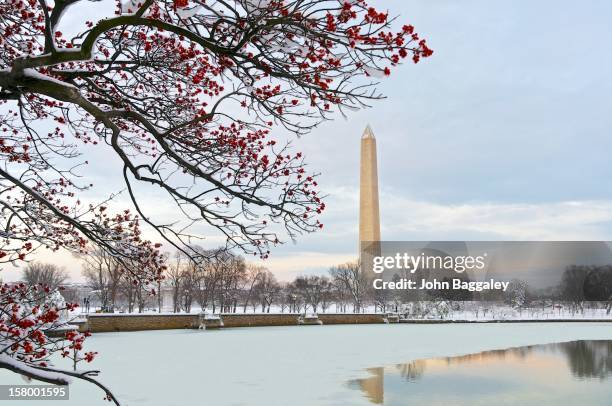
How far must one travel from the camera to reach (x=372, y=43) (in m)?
5.71

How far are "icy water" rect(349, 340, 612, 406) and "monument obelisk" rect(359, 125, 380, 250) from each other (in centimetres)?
4768

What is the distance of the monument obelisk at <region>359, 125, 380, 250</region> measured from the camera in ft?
231

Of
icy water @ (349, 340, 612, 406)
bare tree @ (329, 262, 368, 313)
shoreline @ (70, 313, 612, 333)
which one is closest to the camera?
icy water @ (349, 340, 612, 406)

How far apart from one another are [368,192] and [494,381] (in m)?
55.5

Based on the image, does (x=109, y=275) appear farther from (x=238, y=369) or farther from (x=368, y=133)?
(x=238, y=369)

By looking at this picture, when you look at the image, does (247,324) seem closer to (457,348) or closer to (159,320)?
(159,320)

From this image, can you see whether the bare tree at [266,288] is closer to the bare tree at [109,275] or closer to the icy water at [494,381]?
the bare tree at [109,275]

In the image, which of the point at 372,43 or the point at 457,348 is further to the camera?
the point at 457,348

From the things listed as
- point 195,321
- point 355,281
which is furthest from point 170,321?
point 355,281

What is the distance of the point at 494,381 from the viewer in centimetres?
1612

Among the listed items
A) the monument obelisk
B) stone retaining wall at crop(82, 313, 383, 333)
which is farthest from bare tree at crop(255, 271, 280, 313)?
stone retaining wall at crop(82, 313, 383, 333)

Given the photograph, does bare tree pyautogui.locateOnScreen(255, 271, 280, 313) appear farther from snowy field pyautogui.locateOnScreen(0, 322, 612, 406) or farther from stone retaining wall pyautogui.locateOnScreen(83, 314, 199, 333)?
snowy field pyautogui.locateOnScreen(0, 322, 612, 406)

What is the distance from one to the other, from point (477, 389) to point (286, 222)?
383 inches

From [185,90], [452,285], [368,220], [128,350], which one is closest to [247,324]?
[128,350]
